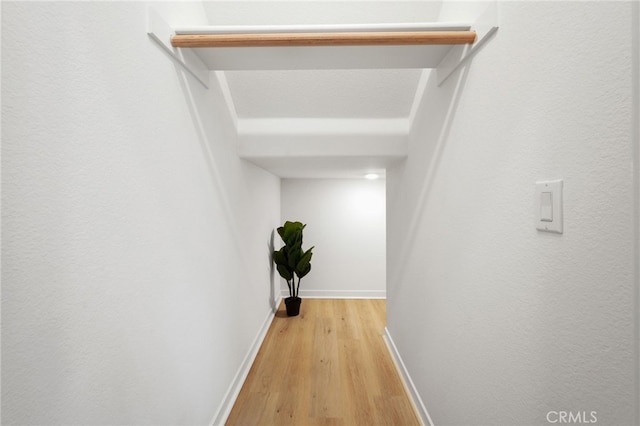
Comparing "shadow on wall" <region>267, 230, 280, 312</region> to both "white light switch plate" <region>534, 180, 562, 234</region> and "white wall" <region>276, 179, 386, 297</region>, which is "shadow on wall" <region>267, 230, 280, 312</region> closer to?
"white wall" <region>276, 179, 386, 297</region>

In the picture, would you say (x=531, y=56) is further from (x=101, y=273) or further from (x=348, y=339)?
(x=348, y=339)

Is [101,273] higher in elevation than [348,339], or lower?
higher

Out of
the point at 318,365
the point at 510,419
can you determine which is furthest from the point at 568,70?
the point at 318,365

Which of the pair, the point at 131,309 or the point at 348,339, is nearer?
the point at 131,309

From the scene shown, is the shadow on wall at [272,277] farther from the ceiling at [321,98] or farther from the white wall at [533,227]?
the white wall at [533,227]

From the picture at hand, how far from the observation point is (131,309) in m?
0.90

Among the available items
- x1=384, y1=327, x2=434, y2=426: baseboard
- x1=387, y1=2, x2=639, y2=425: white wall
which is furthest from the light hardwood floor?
x1=387, y1=2, x2=639, y2=425: white wall

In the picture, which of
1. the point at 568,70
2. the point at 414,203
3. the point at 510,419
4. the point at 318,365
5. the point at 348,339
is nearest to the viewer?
the point at 568,70

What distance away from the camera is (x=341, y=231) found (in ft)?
13.4

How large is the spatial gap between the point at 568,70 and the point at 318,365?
92.2 inches

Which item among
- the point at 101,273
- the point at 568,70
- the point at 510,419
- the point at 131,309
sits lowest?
the point at 510,419

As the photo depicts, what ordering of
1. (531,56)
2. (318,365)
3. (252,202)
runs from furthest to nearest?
(252,202) → (318,365) → (531,56)

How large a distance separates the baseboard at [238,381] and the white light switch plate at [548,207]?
1764 mm

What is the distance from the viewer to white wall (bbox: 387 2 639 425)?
0.59 meters
